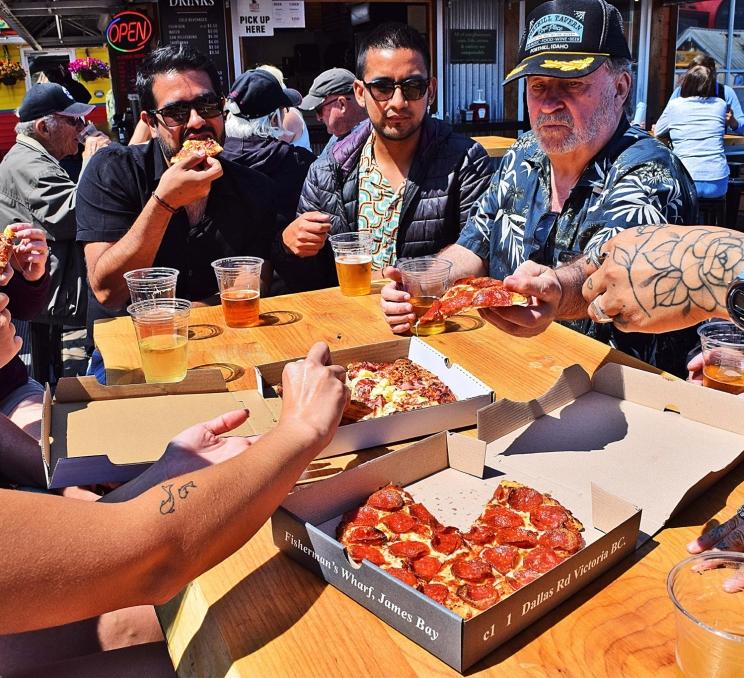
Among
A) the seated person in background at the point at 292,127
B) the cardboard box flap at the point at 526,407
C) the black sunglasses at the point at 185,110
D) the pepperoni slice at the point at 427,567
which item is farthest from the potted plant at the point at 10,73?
the pepperoni slice at the point at 427,567

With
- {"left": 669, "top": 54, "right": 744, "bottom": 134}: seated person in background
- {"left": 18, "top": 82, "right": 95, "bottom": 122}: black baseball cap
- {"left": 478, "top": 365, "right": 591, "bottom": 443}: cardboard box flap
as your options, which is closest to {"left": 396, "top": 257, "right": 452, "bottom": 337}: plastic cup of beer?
{"left": 478, "top": 365, "right": 591, "bottom": 443}: cardboard box flap

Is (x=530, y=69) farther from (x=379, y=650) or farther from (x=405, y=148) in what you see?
(x=379, y=650)

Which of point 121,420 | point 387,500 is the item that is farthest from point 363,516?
point 121,420

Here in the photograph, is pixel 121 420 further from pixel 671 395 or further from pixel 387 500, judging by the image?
pixel 671 395

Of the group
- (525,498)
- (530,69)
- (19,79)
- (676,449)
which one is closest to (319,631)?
(525,498)

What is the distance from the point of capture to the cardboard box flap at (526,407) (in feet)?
6.01

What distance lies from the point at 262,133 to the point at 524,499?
5.66m

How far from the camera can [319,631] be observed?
1270 millimetres

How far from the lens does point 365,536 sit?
4.83 ft

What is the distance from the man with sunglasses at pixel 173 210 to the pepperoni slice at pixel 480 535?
240 cm

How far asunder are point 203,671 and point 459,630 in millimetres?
500

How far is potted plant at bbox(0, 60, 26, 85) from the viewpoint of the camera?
61.5ft

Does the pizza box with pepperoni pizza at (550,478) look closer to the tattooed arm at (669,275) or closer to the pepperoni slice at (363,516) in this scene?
the pepperoni slice at (363,516)

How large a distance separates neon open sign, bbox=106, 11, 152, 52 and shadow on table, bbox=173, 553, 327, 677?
9.51 metres
